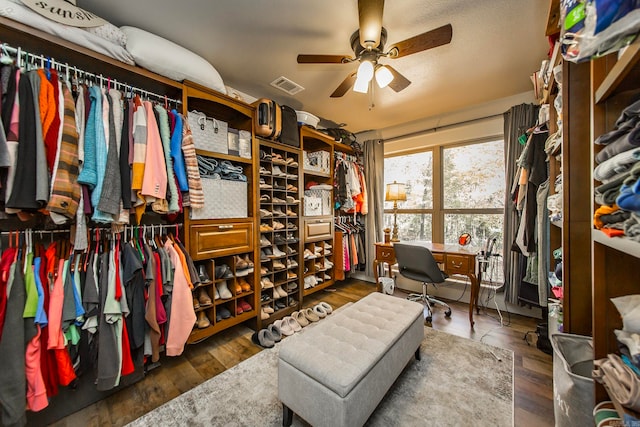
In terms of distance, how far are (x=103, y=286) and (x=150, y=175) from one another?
716mm

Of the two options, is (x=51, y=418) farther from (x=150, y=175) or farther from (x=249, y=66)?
(x=249, y=66)

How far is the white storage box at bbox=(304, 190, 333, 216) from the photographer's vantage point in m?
2.95

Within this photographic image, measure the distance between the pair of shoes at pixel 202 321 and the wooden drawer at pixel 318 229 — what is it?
4.34 feet

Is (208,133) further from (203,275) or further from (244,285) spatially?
(244,285)

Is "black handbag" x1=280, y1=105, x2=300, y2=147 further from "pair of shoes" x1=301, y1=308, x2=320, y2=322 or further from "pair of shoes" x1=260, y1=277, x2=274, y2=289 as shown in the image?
"pair of shoes" x1=301, y1=308, x2=320, y2=322

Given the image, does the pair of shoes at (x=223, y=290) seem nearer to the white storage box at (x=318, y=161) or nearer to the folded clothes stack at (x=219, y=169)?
the folded clothes stack at (x=219, y=169)

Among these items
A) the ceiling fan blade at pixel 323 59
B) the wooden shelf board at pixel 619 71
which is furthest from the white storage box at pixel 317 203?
the wooden shelf board at pixel 619 71

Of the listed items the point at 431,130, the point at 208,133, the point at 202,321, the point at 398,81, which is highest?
the point at 431,130

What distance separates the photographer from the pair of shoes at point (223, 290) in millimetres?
2104

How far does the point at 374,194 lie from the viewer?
146 inches

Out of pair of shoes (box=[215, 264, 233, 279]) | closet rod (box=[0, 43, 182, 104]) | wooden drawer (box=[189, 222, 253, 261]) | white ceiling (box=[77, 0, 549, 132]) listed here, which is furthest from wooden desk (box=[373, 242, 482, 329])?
closet rod (box=[0, 43, 182, 104])

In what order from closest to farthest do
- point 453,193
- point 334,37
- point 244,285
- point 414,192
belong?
point 334,37 → point 244,285 → point 453,193 → point 414,192

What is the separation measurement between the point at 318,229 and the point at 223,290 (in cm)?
137

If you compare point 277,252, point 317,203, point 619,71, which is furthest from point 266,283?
point 619,71
